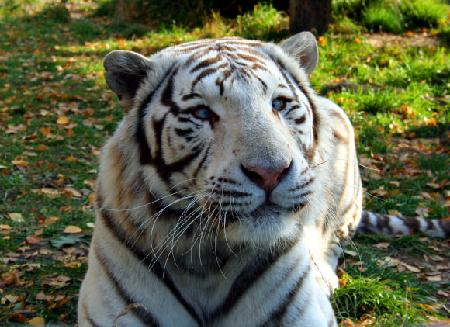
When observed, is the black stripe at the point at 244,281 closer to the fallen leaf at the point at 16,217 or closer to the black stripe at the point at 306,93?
the black stripe at the point at 306,93

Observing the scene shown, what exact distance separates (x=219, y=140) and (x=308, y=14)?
757 cm

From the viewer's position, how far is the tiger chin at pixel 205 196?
7.99 feet

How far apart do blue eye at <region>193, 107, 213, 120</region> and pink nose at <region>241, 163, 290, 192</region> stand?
12.8 inches

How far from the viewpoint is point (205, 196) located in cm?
243

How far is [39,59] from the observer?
33.4ft

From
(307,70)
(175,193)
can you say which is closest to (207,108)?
(175,193)

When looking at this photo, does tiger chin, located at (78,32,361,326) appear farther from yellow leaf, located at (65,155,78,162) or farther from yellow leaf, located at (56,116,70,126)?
yellow leaf, located at (56,116,70,126)

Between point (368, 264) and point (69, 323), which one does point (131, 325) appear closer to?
point (69, 323)

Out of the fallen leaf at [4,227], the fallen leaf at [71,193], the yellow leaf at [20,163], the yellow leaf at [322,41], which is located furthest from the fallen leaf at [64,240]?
the yellow leaf at [322,41]

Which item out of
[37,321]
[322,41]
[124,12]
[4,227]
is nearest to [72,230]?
[4,227]

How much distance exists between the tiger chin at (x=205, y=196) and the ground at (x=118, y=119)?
63 cm

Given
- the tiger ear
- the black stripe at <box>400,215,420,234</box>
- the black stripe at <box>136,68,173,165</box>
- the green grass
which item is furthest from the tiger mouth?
the green grass

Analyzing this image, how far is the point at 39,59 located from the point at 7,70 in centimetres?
74

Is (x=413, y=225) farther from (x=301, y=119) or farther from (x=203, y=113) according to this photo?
(x=203, y=113)
